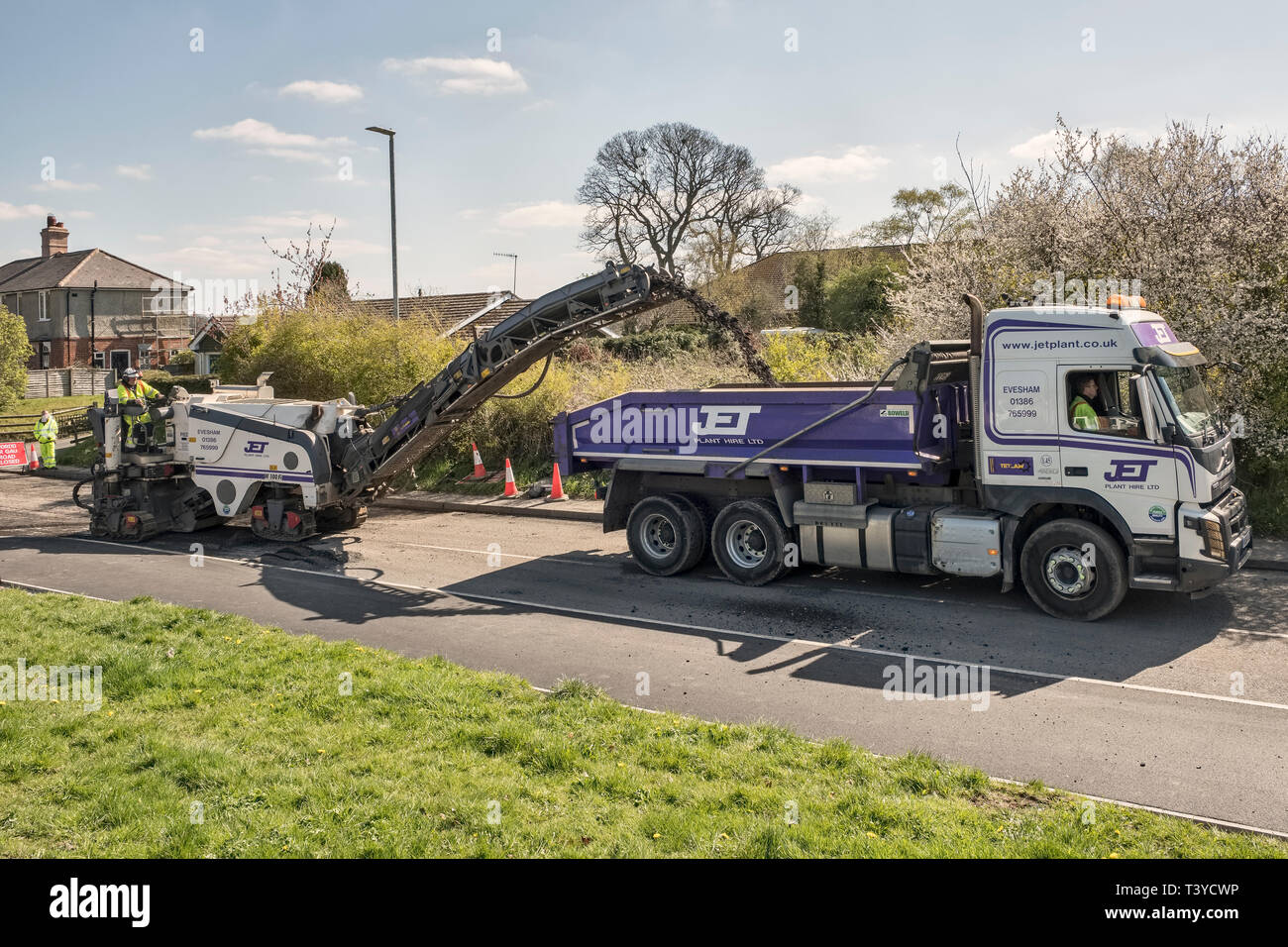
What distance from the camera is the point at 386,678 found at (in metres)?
7.61

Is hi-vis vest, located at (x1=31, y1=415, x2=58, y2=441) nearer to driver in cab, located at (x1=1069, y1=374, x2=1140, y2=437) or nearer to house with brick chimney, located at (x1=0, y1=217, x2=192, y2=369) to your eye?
driver in cab, located at (x1=1069, y1=374, x2=1140, y2=437)

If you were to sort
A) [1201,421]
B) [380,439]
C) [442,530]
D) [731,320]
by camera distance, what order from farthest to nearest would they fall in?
[442,530], [380,439], [731,320], [1201,421]

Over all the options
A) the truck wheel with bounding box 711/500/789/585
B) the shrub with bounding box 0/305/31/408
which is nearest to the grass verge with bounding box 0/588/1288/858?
the truck wheel with bounding box 711/500/789/585

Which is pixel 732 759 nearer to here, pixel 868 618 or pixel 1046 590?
pixel 868 618

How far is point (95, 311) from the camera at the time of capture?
53.1 meters

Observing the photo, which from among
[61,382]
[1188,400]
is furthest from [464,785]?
[61,382]

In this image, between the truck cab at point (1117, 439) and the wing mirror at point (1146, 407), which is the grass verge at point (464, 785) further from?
the wing mirror at point (1146, 407)

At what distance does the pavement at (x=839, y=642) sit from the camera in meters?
6.58

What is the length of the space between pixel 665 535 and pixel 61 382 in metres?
39.2

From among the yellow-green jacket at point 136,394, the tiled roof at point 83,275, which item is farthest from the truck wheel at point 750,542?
the tiled roof at point 83,275

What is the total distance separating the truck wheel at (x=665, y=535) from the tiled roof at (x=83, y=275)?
50881mm

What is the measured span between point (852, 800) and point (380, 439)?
10561 millimetres

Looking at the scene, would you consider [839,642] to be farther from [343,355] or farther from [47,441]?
[47,441]
